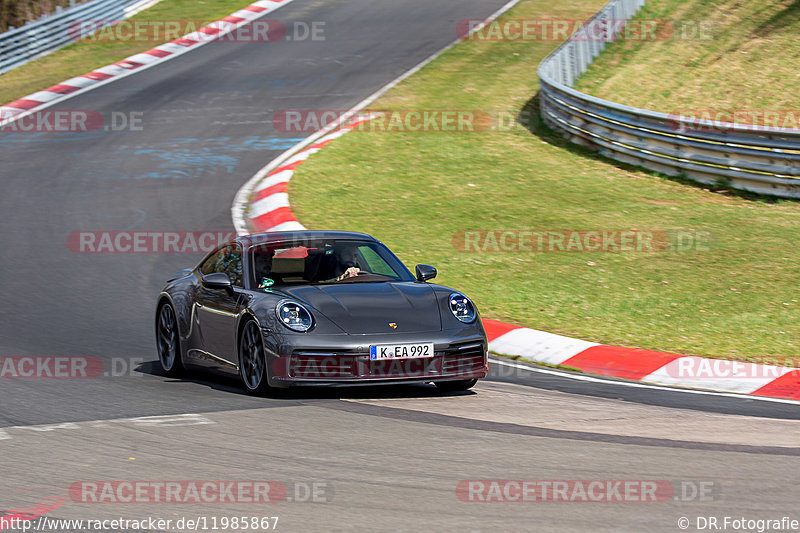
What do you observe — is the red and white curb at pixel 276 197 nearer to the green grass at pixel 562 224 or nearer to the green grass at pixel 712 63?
the green grass at pixel 562 224

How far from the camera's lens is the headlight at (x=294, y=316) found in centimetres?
827

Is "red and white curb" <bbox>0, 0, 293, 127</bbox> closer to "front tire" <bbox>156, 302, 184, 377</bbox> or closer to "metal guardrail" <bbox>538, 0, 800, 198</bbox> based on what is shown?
"metal guardrail" <bbox>538, 0, 800, 198</bbox>

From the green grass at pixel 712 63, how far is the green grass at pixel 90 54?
11.4 meters

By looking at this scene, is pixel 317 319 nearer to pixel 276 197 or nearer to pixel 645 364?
pixel 645 364

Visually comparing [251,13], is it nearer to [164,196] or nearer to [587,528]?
[164,196]

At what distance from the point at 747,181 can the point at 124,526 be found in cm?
1319

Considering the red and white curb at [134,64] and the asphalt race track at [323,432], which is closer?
the asphalt race track at [323,432]

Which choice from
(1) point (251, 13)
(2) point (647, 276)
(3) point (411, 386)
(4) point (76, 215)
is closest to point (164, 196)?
(4) point (76, 215)

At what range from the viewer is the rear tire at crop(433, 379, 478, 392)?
8789mm

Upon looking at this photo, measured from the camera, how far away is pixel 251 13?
107 ft

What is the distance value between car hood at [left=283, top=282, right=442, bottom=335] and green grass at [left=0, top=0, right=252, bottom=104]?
57.5 feet

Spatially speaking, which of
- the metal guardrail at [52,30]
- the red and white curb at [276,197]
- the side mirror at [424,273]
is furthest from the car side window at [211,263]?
the metal guardrail at [52,30]

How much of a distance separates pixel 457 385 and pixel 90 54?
22563 mm

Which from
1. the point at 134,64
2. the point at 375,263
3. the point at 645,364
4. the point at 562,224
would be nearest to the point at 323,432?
the point at 375,263
